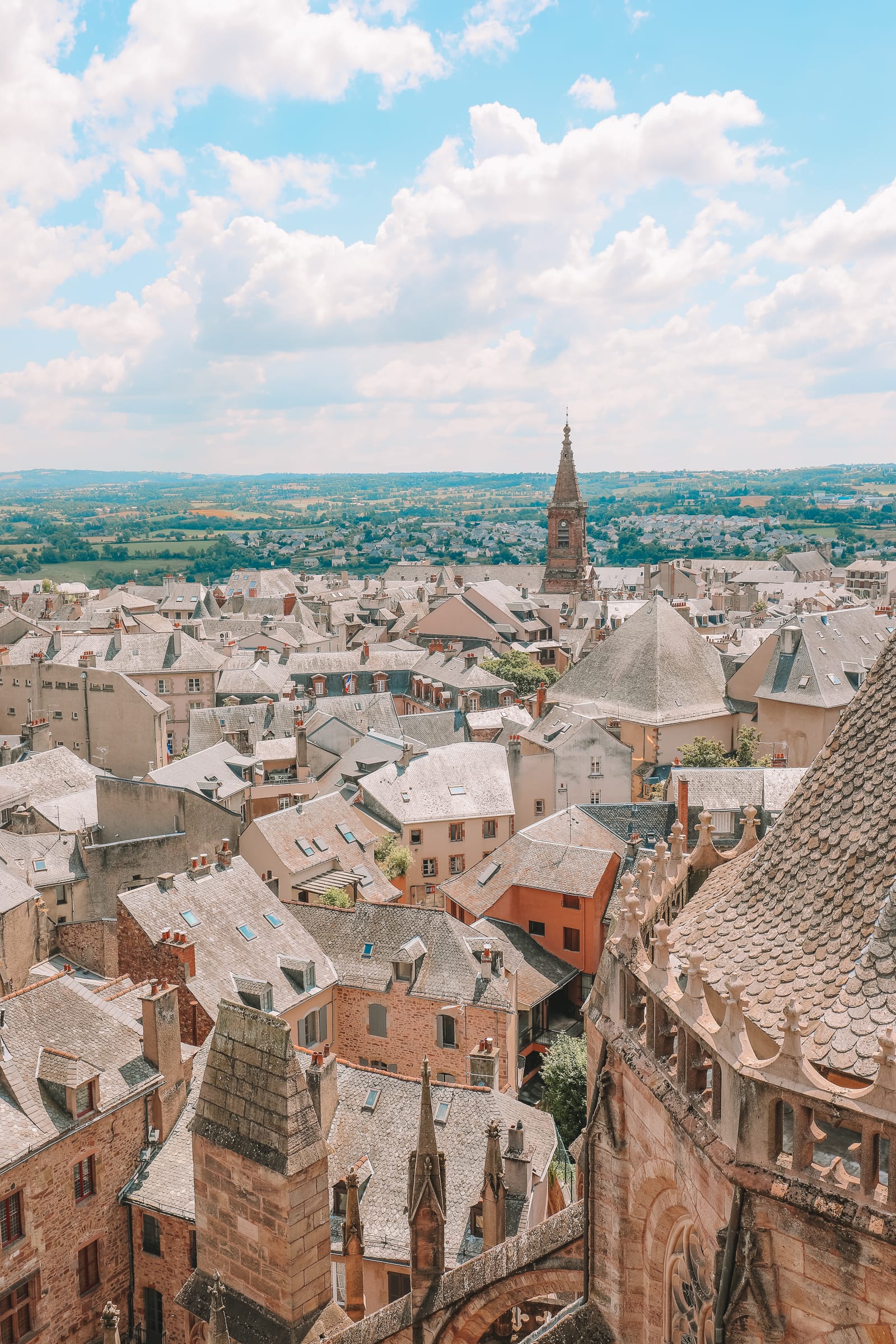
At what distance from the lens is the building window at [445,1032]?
33844 millimetres

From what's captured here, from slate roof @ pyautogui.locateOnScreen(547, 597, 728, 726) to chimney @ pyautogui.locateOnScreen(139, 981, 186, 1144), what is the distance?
41.8 m

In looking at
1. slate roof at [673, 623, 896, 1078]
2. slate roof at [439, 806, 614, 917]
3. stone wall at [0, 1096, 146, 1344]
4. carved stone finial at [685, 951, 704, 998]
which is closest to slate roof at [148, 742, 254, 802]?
slate roof at [439, 806, 614, 917]

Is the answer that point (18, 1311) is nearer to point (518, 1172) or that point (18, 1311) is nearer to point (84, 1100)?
point (84, 1100)

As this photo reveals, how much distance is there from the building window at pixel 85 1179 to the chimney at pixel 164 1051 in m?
2.15

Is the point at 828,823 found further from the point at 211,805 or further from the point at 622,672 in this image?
the point at 622,672

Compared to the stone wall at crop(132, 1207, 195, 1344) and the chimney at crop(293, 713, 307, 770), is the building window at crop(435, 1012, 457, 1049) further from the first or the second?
the chimney at crop(293, 713, 307, 770)

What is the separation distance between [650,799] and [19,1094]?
38.0 meters

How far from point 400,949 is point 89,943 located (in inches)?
533

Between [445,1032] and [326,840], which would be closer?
[445,1032]

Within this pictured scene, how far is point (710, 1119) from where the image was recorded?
28.7 feet

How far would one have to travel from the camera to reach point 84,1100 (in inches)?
926

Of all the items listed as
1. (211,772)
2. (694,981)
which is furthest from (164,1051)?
(211,772)

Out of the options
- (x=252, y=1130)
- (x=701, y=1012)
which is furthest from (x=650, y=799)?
(x=701, y=1012)

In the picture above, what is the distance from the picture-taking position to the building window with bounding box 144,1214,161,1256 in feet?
78.5
